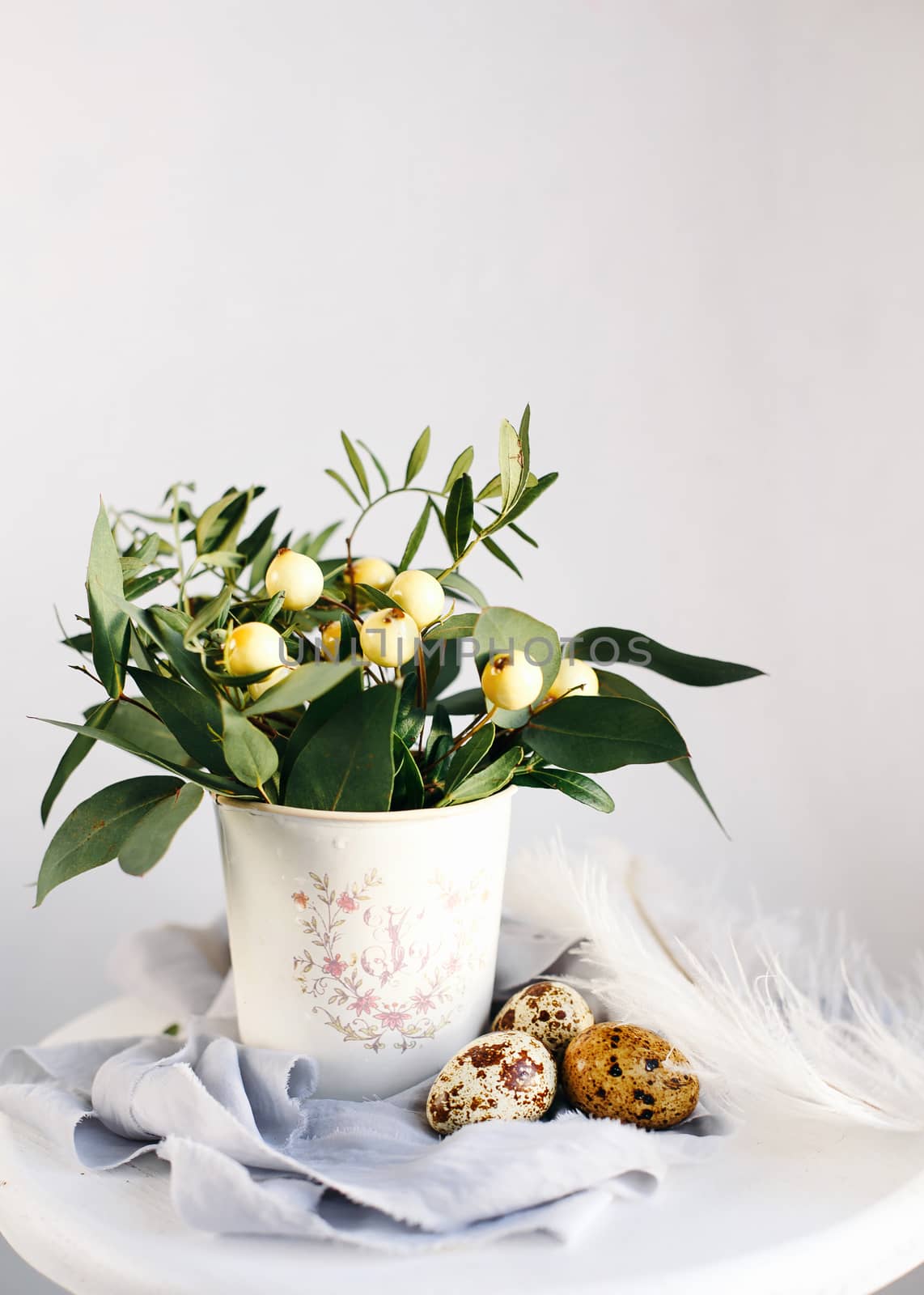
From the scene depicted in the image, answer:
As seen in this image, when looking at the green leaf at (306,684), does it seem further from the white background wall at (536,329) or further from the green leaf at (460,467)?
the white background wall at (536,329)

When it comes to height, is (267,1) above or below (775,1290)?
above

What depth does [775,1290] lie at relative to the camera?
1.42ft

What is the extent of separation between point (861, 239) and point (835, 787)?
0.60 meters

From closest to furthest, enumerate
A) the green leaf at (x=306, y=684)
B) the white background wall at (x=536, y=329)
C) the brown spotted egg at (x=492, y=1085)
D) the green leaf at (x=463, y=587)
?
the green leaf at (x=306, y=684) → the brown spotted egg at (x=492, y=1085) → the green leaf at (x=463, y=587) → the white background wall at (x=536, y=329)

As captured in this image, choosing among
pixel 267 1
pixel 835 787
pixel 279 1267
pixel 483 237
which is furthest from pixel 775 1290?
pixel 267 1

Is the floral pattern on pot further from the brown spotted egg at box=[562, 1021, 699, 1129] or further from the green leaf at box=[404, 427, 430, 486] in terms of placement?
the green leaf at box=[404, 427, 430, 486]

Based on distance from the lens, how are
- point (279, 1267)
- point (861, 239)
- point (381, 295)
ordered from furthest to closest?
point (381, 295) → point (861, 239) → point (279, 1267)

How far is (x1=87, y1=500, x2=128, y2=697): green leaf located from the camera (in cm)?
49

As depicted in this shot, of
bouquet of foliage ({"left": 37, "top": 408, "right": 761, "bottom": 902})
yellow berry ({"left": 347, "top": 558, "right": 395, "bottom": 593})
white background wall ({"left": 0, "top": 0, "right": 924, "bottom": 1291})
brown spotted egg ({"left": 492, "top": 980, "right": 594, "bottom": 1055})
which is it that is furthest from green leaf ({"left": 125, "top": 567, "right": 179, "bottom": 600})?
white background wall ({"left": 0, "top": 0, "right": 924, "bottom": 1291})

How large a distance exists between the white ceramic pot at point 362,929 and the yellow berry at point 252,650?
0.07 metres

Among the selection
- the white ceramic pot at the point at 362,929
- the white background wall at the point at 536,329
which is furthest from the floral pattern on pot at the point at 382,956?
the white background wall at the point at 536,329

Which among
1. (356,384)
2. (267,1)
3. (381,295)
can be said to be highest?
(267,1)

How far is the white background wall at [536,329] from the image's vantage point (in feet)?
3.66

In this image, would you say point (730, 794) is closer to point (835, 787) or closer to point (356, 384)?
point (835, 787)
